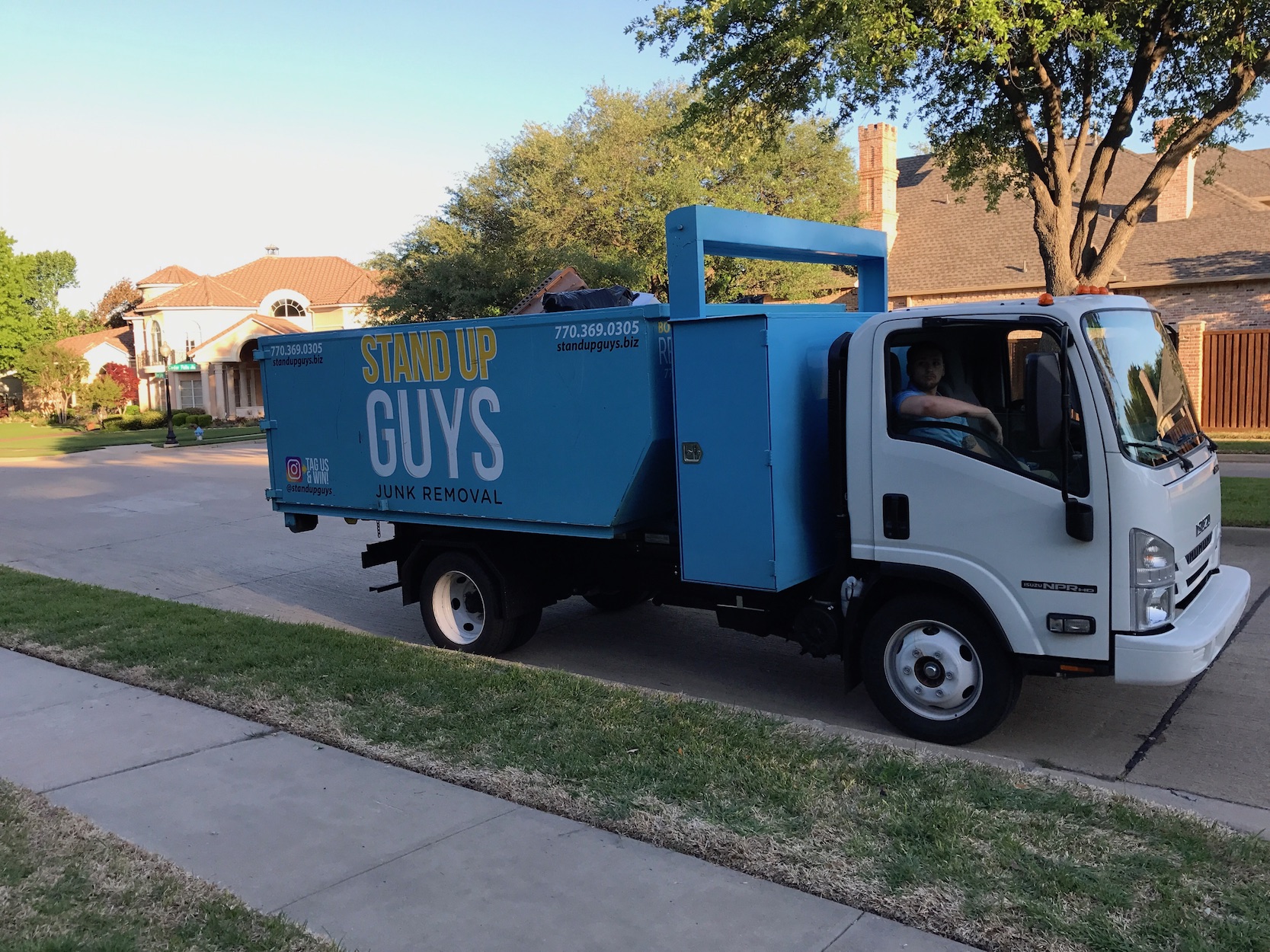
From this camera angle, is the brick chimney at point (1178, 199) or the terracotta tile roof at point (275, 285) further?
the terracotta tile roof at point (275, 285)

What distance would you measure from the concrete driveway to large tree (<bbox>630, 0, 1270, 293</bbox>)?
4554 millimetres

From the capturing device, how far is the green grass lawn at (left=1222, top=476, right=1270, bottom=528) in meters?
10.7

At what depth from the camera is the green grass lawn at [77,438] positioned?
33131 mm

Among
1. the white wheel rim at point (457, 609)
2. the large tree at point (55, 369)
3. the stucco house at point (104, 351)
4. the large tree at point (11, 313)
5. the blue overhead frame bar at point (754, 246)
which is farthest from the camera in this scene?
the large tree at point (11, 313)

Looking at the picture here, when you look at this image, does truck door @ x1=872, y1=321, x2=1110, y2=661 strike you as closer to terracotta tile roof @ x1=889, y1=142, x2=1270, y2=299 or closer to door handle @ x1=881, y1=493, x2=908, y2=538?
door handle @ x1=881, y1=493, x2=908, y2=538

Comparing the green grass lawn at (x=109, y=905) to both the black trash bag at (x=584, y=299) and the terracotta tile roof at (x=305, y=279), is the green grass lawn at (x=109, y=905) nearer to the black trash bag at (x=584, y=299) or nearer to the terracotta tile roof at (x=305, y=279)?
the black trash bag at (x=584, y=299)

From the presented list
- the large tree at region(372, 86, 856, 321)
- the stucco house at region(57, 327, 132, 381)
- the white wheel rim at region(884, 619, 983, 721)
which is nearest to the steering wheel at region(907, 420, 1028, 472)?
the white wheel rim at region(884, 619, 983, 721)

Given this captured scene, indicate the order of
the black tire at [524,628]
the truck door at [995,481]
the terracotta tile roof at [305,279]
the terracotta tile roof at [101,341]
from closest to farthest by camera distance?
the truck door at [995,481] → the black tire at [524,628] → the terracotta tile roof at [305,279] → the terracotta tile roof at [101,341]

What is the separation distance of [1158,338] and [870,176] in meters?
26.5

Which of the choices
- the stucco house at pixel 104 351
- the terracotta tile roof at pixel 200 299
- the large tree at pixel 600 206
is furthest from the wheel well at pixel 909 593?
the stucco house at pixel 104 351

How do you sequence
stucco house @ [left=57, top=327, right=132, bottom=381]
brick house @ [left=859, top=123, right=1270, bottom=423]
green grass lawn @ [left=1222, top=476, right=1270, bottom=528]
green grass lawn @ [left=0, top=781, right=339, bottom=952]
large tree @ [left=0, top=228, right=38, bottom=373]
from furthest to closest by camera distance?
large tree @ [left=0, top=228, right=38, bottom=373] → stucco house @ [left=57, top=327, right=132, bottom=381] → brick house @ [left=859, top=123, right=1270, bottom=423] → green grass lawn @ [left=1222, top=476, right=1270, bottom=528] → green grass lawn @ [left=0, top=781, right=339, bottom=952]

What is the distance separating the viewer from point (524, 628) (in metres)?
7.80

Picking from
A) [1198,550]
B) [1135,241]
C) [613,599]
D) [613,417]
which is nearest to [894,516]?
[1198,550]

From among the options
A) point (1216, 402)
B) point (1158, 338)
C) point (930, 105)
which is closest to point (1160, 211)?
point (1216, 402)
